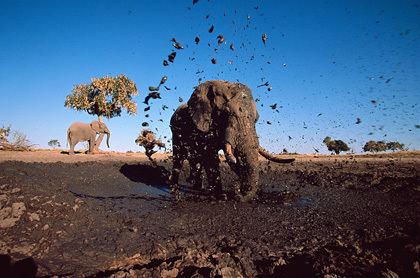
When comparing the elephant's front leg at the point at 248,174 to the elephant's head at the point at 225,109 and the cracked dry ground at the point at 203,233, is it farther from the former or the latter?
the elephant's head at the point at 225,109

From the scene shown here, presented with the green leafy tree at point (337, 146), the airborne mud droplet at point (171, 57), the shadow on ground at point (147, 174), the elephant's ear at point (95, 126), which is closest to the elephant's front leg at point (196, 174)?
the shadow on ground at point (147, 174)

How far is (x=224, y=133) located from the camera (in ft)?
26.5

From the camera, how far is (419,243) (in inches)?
154

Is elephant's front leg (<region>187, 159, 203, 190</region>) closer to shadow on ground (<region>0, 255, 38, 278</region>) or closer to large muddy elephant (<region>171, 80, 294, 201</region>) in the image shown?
large muddy elephant (<region>171, 80, 294, 201</region>)

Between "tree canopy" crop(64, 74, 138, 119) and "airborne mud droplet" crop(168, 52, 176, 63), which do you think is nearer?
"airborne mud droplet" crop(168, 52, 176, 63)

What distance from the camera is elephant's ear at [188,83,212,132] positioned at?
28.5ft

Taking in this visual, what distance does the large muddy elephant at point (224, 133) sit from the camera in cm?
764

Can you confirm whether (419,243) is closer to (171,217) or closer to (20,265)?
(171,217)

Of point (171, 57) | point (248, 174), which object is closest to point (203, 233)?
point (248, 174)

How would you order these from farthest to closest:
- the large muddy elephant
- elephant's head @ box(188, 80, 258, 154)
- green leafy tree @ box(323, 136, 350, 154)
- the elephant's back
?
green leafy tree @ box(323, 136, 350, 154) → the elephant's back → elephant's head @ box(188, 80, 258, 154) → the large muddy elephant

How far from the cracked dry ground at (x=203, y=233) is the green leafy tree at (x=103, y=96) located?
19.8 meters

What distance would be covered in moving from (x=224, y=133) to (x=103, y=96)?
74.2 ft

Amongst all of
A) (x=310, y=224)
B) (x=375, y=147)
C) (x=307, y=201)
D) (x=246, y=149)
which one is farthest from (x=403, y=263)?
(x=375, y=147)

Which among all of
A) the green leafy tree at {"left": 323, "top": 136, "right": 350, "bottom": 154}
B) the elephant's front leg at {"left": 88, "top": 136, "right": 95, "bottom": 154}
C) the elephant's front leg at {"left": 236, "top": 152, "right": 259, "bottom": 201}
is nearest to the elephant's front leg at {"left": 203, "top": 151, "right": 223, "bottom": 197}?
the elephant's front leg at {"left": 236, "top": 152, "right": 259, "bottom": 201}
